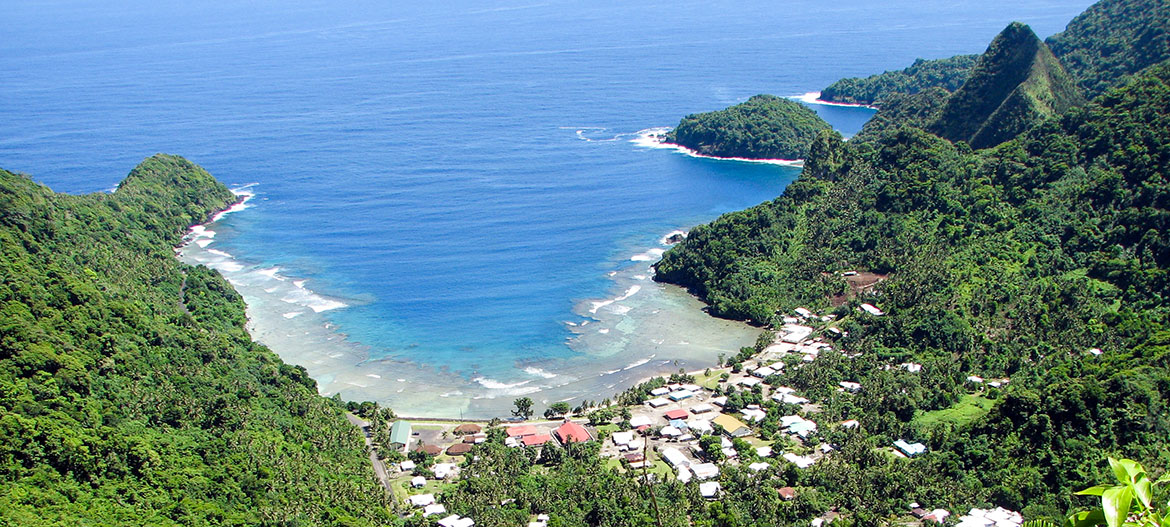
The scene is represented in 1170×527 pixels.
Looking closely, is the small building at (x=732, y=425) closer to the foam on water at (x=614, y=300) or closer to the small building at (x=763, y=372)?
the small building at (x=763, y=372)

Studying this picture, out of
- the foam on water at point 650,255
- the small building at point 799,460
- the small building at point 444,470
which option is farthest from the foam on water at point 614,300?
the small building at point 799,460

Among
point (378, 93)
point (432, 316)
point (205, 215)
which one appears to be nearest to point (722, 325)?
point (432, 316)

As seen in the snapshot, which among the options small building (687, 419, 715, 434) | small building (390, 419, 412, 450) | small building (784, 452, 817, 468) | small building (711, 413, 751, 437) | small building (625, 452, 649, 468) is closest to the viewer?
small building (784, 452, 817, 468)

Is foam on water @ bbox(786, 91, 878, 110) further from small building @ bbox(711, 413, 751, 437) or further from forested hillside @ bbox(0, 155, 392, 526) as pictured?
forested hillside @ bbox(0, 155, 392, 526)

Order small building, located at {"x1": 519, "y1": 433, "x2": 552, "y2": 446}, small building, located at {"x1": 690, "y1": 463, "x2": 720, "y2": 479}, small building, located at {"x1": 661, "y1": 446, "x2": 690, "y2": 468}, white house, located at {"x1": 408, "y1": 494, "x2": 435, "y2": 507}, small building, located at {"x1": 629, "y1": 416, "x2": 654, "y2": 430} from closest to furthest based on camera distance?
white house, located at {"x1": 408, "y1": 494, "x2": 435, "y2": 507} < small building, located at {"x1": 690, "y1": 463, "x2": 720, "y2": 479} < small building, located at {"x1": 661, "y1": 446, "x2": 690, "y2": 468} < small building, located at {"x1": 519, "y1": 433, "x2": 552, "y2": 446} < small building, located at {"x1": 629, "y1": 416, "x2": 654, "y2": 430}

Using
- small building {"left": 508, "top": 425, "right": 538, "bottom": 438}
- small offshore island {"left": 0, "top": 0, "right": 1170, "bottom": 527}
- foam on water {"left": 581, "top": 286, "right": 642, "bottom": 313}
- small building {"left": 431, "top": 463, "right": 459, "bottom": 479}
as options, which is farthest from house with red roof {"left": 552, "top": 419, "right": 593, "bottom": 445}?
foam on water {"left": 581, "top": 286, "right": 642, "bottom": 313}

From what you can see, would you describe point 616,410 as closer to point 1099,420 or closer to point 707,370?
point 707,370
